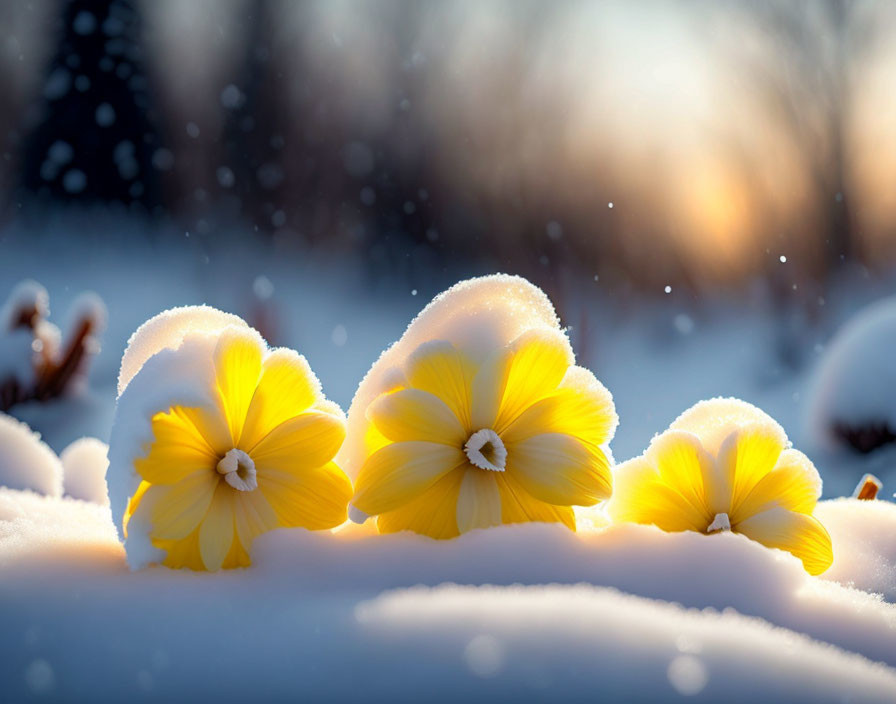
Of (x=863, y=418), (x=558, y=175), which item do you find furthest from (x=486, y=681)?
(x=558, y=175)

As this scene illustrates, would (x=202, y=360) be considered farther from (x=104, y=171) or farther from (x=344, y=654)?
(x=104, y=171)

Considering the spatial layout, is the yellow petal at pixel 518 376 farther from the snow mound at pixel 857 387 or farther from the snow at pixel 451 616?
the snow mound at pixel 857 387

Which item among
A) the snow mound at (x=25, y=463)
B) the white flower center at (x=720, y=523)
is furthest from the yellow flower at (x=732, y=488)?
the snow mound at (x=25, y=463)

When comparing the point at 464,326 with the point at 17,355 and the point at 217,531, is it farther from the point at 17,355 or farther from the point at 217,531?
the point at 17,355

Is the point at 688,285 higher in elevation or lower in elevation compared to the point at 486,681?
higher

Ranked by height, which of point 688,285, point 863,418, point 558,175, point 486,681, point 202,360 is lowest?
point 486,681

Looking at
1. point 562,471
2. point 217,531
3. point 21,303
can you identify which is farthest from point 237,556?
point 21,303

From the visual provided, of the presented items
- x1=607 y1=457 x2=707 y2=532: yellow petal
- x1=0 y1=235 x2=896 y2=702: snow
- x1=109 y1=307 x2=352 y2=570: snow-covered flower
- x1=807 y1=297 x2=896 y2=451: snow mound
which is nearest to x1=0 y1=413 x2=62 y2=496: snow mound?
x1=0 y1=235 x2=896 y2=702: snow
